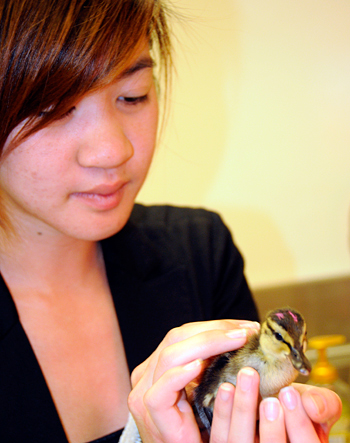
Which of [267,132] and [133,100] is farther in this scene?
[267,132]

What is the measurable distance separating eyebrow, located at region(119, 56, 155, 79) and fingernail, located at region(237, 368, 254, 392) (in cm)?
46

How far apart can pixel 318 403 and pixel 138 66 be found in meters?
0.54

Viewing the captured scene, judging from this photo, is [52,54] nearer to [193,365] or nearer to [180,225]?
[193,365]

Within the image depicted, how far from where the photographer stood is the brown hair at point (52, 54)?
60 centimetres

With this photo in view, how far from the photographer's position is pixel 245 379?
20.5 inches

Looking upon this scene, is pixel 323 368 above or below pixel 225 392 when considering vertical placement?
below

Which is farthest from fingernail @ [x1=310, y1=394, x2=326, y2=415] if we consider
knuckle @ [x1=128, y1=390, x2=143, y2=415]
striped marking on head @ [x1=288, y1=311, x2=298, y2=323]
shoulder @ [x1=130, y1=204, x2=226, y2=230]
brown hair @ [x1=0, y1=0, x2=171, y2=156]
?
shoulder @ [x1=130, y1=204, x2=226, y2=230]

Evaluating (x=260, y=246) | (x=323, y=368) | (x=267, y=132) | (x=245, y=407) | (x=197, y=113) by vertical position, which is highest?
(x=197, y=113)

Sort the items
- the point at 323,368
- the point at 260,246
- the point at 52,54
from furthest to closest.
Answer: the point at 260,246, the point at 323,368, the point at 52,54

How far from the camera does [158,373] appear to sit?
59 centimetres

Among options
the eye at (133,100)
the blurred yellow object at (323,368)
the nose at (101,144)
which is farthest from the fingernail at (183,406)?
the blurred yellow object at (323,368)

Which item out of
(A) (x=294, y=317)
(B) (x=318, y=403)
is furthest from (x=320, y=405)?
(A) (x=294, y=317)

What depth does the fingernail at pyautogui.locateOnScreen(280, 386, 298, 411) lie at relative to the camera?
531 millimetres

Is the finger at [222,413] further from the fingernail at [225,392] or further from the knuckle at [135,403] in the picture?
the knuckle at [135,403]
